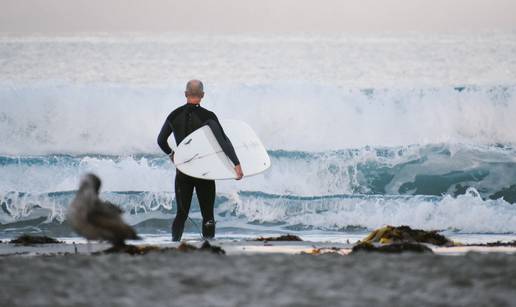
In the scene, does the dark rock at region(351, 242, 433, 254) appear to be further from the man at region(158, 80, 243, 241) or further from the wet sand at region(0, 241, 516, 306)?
the man at region(158, 80, 243, 241)

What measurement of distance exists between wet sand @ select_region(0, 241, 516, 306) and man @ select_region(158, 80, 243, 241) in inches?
118

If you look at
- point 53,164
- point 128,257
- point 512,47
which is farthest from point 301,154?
point 512,47

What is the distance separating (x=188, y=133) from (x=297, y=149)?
13.9 metres

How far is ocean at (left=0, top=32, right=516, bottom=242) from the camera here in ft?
48.8

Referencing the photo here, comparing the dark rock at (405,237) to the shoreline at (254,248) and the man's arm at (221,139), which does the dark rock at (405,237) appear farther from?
the man's arm at (221,139)

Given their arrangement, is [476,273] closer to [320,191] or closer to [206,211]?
[206,211]

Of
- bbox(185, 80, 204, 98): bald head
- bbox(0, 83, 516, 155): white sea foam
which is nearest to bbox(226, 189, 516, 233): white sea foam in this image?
bbox(185, 80, 204, 98): bald head

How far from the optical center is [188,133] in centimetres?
1015

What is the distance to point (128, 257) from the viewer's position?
7.18 metres

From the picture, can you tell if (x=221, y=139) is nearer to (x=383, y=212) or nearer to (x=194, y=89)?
(x=194, y=89)

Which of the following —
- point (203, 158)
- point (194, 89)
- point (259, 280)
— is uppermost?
point (194, 89)

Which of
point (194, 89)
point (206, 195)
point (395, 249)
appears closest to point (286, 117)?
point (206, 195)

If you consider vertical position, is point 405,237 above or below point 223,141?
below

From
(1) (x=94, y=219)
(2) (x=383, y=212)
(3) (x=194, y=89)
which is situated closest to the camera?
(1) (x=94, y=219)
